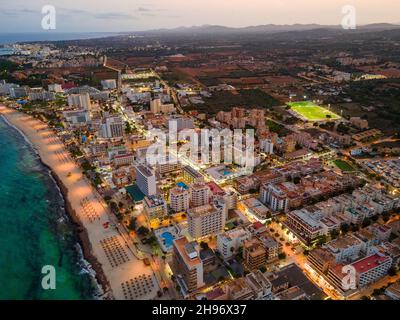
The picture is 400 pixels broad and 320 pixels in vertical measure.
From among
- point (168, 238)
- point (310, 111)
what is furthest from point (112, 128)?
point (310, 111)

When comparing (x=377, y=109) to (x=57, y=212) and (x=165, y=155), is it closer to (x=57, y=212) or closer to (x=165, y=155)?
(x=165, y=155)

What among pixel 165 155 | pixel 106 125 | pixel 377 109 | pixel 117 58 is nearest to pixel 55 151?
pixel 106 125

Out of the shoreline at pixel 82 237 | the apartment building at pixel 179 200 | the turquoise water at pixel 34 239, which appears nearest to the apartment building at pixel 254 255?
the apartment building at pixel 179 200

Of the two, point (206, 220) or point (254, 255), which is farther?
point (206, 220)

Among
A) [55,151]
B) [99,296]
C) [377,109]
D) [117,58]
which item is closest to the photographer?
[99,296]

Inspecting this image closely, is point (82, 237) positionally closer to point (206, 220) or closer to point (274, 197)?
point (206, 220)

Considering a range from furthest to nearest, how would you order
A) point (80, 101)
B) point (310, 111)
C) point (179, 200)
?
point (80, 101) < point (310, 111) < point (179, 200)
